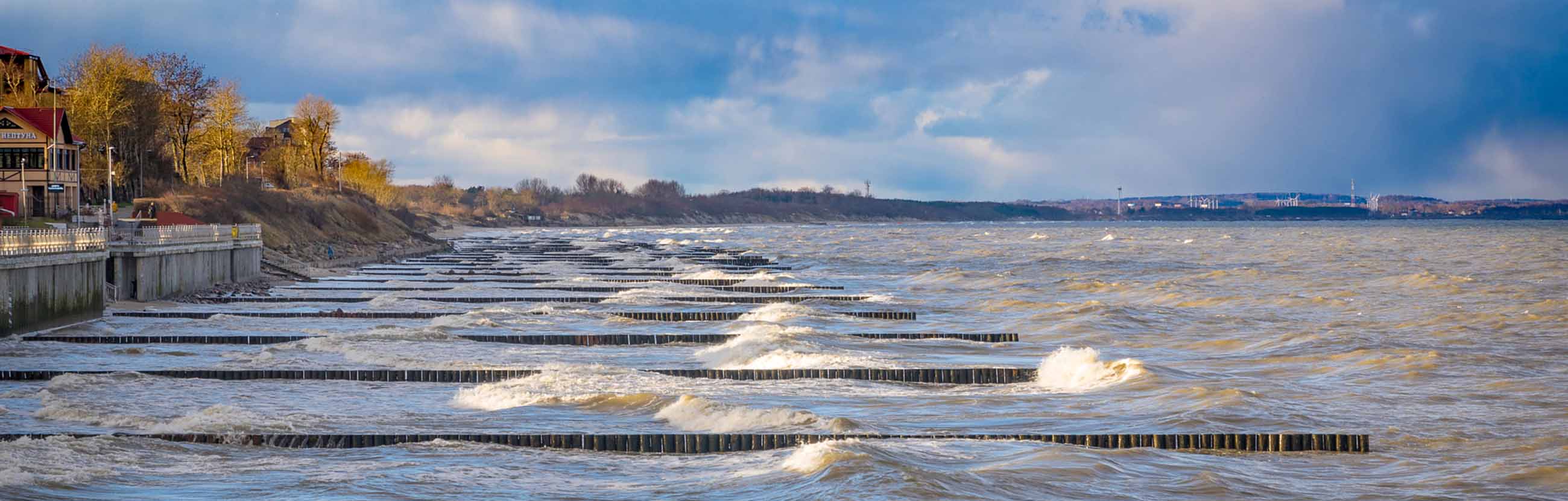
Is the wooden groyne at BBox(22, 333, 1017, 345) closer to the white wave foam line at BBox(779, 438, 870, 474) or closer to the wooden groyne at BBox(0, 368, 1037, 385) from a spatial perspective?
the wooden groyne at BBox(0, 368, 1037, 385)

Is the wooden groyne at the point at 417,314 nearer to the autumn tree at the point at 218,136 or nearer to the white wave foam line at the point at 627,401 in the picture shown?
the white wave foam line at the point at 627,401

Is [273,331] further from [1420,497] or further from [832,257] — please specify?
[832,257]

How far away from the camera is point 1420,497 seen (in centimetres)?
1170

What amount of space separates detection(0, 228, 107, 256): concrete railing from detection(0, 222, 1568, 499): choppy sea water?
5.59ft

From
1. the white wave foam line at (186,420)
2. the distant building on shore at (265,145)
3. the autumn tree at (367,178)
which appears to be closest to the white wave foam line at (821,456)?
the white wave foam line at (186,420)

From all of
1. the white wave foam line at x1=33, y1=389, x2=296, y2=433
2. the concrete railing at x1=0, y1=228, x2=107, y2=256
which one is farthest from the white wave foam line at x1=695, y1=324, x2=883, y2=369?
the concrete railing at x1=0, y1=228, x2=107, y2=256

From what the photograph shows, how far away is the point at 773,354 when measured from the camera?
22375 mm

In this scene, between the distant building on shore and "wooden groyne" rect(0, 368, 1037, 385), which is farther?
the distant building on shore

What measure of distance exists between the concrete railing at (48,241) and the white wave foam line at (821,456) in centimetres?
1772

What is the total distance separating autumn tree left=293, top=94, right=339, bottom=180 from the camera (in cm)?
11319

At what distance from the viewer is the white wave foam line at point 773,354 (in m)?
21.6

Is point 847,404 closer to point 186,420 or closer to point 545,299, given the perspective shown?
point 186,420

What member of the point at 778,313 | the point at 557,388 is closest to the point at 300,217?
the point at 778,313

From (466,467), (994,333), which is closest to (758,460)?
(466,467)
